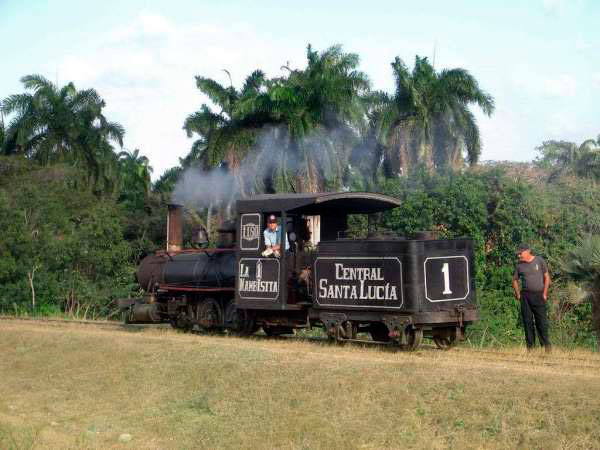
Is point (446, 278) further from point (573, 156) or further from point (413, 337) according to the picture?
point (573, 156)

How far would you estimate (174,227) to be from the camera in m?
20.0

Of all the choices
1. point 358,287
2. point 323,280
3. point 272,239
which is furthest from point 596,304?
point 272,239

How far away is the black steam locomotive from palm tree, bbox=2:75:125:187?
94.0ft

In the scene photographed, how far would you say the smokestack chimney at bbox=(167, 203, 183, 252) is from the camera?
1967 centimetres

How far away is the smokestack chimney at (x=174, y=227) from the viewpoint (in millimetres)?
19672

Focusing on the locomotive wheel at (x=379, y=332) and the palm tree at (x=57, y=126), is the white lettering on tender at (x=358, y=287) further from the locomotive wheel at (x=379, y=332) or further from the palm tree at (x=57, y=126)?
the palm tree at (x=57, y=126)

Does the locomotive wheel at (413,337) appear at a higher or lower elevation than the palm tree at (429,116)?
lower

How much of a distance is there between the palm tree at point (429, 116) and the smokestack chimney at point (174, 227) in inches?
770

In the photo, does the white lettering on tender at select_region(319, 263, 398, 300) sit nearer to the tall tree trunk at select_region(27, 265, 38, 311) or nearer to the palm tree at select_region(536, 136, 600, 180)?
the tall tree trunk at select_region(27, 265, 38, 311)

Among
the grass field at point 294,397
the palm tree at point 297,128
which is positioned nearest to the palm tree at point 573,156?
the palm tree at point 297,128

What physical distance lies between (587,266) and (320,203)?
17.4 ft

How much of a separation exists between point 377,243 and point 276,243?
228 cm

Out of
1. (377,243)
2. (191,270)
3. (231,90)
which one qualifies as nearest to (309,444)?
(377,243)

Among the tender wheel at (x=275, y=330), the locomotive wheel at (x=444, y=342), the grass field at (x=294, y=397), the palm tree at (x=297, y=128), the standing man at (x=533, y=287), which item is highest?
the palm tree at (x=297, y=128)
